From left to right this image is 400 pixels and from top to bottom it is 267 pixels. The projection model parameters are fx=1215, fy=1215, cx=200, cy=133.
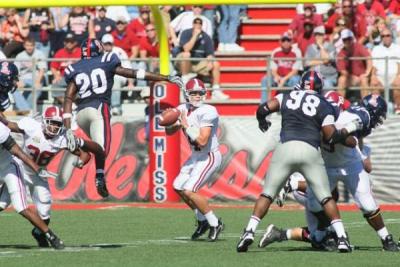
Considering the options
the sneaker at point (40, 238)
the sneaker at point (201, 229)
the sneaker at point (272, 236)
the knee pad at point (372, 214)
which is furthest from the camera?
the sneaker at point (201, 229)

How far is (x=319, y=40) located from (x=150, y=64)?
2.69 meters

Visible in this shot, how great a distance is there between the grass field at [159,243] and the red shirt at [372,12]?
482 centimetres

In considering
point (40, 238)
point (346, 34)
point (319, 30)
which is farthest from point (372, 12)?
point (40, 238)

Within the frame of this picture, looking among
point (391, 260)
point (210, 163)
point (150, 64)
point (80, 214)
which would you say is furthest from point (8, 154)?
point (150, 64)

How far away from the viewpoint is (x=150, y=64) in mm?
18812

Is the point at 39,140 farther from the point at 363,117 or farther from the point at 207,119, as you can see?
the point at 363,117

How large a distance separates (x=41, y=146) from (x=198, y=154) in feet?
6.74

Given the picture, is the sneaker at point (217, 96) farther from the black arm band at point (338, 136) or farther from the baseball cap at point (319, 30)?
the black arm band at point (338, 136)

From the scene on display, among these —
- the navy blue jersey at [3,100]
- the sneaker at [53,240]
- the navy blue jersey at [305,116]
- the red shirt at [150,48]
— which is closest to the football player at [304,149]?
the navy blue jersey at [305,116]

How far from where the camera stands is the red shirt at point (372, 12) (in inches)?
771

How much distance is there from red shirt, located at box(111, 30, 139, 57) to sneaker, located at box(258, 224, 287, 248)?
371 inches

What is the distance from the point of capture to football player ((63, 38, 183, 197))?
13.8 m

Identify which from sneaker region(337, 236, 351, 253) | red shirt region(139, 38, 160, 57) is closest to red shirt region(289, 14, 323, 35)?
red shirt region(139, 38, 160, 57)

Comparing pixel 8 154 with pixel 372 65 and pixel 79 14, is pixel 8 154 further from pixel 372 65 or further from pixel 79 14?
pixel 79 14
